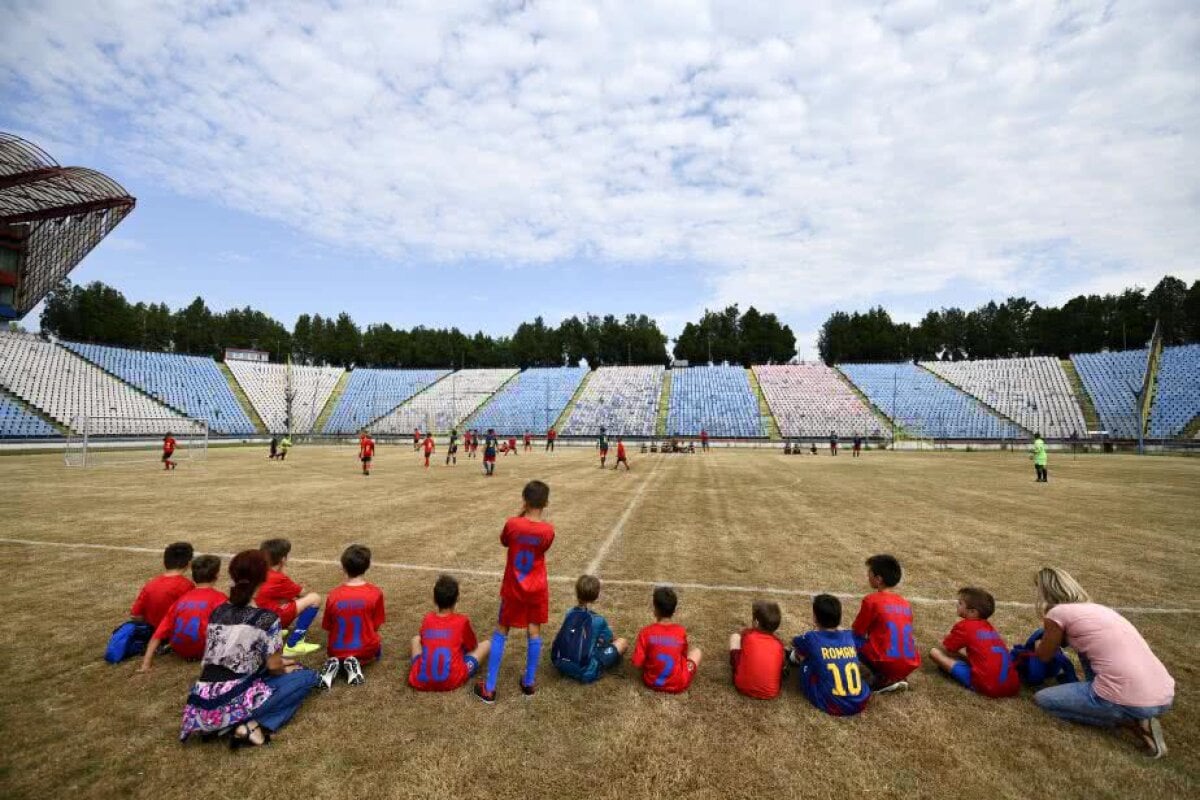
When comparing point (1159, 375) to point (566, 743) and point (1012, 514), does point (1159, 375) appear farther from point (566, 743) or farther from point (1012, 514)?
point (566, 743)

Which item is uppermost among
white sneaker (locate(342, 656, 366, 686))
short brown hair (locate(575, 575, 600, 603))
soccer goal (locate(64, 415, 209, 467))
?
short brown hair (locate(575, 575, 600, 603))

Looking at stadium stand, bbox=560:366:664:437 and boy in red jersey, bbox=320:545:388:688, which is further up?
stadium stand, bbox=560:366:664:437

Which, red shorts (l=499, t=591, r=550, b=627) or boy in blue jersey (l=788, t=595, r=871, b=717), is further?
red shorts (l=499, t=591, r=550, b=627)

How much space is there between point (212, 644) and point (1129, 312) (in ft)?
412

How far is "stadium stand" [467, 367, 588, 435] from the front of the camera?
6731 centimetres

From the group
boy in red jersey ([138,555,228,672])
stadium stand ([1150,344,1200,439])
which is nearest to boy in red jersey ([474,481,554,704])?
boy in red jersey ([138,555,228,672])

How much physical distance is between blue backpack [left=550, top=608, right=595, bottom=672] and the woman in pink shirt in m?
4.04

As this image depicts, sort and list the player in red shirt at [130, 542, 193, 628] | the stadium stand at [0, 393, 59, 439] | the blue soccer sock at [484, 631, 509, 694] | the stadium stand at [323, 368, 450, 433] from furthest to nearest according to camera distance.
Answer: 1. the stadium stand at [323, 368, 450, 433]
2. the stadium stand at [0, 393, 59, 439]
3. the player in red shirt at [130, 542, 193, 628]
4. the blue soccer sock at [484, 631, 509, 694]

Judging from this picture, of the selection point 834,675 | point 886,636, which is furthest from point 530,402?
point 834,675

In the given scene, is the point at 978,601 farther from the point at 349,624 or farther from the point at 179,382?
the point at 179,382

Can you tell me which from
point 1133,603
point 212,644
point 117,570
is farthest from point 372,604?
point 1133,603

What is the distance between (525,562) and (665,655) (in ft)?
5.16

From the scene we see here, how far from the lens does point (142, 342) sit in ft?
311

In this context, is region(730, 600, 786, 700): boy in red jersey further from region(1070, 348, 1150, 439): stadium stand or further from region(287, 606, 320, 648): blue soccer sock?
region(1070, 348, 1150, 439): stadium stand
